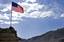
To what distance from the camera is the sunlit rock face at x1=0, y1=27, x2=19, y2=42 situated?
9203mm

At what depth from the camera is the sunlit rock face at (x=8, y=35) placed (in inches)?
362

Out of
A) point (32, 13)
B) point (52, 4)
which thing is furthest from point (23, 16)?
point (52, 4)

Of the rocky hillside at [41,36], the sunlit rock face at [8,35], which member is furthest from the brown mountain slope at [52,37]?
the sunlit rock face at [8,35]

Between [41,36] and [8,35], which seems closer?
[41,36]

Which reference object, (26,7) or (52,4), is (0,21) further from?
(52,4)

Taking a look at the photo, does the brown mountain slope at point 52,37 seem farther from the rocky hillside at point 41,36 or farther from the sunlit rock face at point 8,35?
the sunlit rock face at point 8,35

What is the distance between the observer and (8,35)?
30.9 feet

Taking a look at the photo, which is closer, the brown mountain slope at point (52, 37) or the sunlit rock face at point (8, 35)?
the brown mountain slope at point (52, 37)

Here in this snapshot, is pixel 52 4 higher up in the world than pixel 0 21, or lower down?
higher up

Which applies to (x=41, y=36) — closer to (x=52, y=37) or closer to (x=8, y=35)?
(x=52, y=37)

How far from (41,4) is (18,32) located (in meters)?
1.26

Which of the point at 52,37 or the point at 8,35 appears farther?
the point at 8,35

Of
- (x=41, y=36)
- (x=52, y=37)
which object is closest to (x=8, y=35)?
(x=41, y=36)

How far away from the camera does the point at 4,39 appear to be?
939cm
